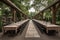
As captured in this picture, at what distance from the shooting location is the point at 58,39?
555 centimetres

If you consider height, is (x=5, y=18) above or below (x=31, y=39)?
above

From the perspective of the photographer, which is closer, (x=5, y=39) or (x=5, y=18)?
(x=5, y=39)

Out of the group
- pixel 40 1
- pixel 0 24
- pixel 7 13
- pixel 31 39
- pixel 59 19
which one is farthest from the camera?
pixel 40 1

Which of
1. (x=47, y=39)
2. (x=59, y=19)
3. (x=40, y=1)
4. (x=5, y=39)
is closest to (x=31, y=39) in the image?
(x=47, y=39)

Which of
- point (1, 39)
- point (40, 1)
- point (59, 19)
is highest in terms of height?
point (40, 1)

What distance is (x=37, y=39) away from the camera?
538 cm

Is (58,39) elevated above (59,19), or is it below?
below

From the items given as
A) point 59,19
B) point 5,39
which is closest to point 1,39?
point 5,39

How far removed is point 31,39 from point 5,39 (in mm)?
1189

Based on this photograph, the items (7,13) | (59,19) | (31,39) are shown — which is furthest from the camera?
(7,13)

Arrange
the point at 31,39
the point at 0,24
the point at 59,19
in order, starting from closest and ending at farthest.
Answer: the point at 31,39 → the point at 0,24 → the point at 59,19

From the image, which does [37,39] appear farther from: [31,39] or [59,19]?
[59,19]

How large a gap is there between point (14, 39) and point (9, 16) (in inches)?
381

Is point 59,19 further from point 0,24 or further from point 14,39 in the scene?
point 14,39
